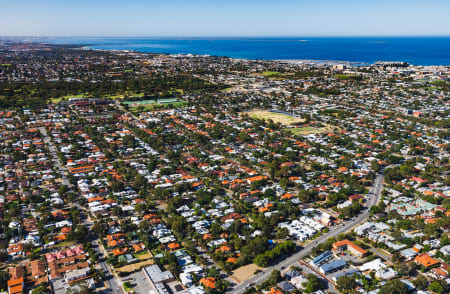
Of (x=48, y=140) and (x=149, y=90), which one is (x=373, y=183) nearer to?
(x=48, y=140)

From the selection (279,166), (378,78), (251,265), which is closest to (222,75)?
(378,78)

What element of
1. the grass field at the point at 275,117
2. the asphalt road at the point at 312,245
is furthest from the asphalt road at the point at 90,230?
the grass field at the point at 275,117

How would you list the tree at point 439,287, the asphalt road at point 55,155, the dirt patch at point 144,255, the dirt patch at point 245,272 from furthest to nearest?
the asphalt road at point 55,155 → the dirt patch at point 144,255 → the dirt patch at point 245,272 → the tree at point 439,287

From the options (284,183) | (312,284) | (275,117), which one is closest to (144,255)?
(312,284)

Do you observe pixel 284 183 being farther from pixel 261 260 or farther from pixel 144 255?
pixel 144 255

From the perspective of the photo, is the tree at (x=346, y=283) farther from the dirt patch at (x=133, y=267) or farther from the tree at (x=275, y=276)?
the dirt patch at (x=133, y=267)

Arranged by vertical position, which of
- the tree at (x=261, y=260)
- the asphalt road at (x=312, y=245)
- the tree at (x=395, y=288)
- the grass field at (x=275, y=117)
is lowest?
the asphalt road at (x=312, y=245)
